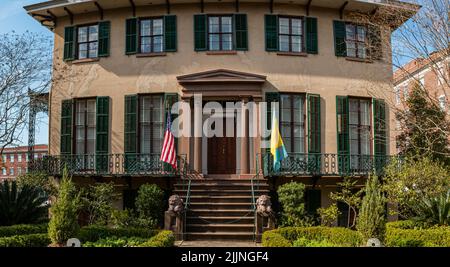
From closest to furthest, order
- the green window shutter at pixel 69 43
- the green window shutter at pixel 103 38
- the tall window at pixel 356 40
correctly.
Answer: the green window shutter at pixel 103 38, the tall window at pixel 356 40, the green window shutter at pixel 69 43

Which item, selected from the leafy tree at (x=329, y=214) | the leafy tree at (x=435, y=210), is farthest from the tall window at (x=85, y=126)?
the leafy tree at (x=435, y=210)

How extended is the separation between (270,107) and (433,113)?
23.4 feet

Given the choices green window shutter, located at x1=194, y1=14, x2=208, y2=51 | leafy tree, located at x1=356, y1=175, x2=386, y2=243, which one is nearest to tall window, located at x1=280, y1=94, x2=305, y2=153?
green window shutter, located at x1=194, y1=14, x2=208, y2=51

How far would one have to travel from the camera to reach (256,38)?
1978cm

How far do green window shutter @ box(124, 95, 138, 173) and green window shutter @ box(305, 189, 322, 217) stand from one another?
21.5ft

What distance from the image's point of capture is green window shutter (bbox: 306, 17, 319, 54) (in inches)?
783

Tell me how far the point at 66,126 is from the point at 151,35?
488 cm

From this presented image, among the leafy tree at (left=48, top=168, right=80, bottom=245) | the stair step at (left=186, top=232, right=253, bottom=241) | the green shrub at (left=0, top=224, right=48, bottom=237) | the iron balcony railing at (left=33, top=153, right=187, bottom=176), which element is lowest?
the stair step at (left=186, top=232, right=253, bottom=241)

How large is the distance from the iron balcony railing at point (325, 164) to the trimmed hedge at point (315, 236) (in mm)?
4038

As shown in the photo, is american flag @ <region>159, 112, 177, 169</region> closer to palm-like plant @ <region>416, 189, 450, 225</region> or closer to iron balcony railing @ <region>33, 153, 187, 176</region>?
iron balcony railing @ <region>33, 153, 187, 176</region>

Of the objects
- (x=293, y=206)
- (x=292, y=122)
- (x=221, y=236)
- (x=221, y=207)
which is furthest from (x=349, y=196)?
(x=221, y=236)

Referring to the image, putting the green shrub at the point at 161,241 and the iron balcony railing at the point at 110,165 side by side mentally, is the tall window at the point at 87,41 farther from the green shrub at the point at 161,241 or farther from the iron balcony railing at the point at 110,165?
the green shrub at the point at 161,241

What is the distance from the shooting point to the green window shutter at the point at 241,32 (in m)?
19.6
